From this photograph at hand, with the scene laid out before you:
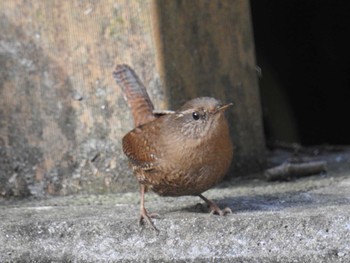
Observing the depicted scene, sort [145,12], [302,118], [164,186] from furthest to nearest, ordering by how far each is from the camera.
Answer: [302,118], [145,12], [164,186]

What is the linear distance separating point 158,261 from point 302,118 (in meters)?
4.57

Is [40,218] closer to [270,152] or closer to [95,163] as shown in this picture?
[95,163]

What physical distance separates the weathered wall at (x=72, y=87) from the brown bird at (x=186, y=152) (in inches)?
24.9

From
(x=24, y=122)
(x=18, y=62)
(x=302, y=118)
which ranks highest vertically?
(x=18, y=62)

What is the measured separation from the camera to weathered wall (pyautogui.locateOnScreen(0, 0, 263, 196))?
16.7 ft

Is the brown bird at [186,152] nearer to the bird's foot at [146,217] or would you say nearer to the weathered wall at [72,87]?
the bird's foot at [146,217]

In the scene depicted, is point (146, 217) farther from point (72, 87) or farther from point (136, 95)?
point (72, 87)

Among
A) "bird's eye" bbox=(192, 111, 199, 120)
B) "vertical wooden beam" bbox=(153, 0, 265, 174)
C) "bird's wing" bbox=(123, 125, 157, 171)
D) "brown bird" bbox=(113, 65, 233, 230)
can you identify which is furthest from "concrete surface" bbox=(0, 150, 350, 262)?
"vertical wooden beam" bbox=(153, 0, 265, 174)

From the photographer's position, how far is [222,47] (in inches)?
213

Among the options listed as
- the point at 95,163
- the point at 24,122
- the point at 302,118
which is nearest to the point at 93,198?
the point at 95,163

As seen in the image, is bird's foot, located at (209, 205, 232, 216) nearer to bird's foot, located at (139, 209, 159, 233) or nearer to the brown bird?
the brown bird

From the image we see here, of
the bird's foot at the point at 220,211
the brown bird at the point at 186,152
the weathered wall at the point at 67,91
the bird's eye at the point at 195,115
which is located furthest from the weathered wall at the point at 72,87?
the bird's foot at the point at 220,211

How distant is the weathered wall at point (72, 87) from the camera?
200 inches

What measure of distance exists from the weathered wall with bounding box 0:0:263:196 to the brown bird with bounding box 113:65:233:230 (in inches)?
24.9
